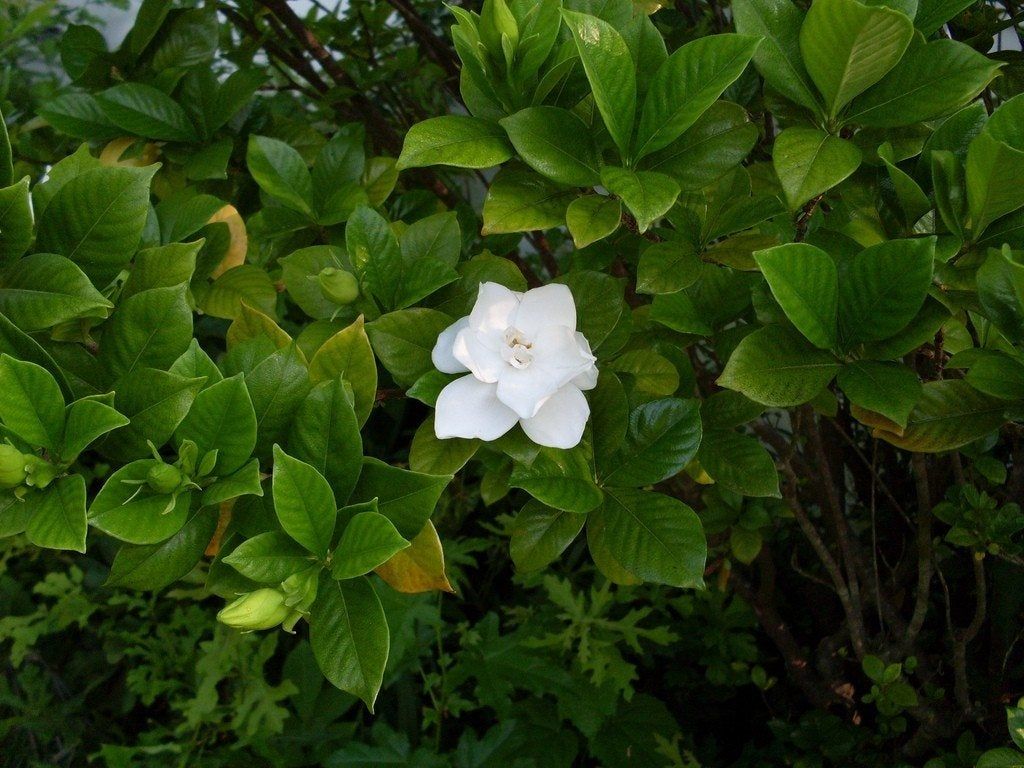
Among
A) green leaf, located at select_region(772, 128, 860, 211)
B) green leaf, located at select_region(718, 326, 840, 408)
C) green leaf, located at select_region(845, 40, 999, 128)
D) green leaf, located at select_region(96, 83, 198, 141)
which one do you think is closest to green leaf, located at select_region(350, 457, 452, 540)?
green leaf, located at select_region(718, 326, 840, 408)

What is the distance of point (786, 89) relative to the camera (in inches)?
25.2

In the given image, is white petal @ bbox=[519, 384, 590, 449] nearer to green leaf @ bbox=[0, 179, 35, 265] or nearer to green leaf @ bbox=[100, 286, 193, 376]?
green leaf @ bbox=[100, 286, 193, 376]

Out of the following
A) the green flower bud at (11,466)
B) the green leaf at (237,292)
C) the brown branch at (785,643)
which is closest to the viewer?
the green flower bud at (11,466)

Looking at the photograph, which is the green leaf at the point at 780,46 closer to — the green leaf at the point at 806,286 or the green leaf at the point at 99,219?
the green leaf at the point at 806,286

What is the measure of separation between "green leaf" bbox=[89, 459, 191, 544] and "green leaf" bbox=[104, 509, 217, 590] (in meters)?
0.02

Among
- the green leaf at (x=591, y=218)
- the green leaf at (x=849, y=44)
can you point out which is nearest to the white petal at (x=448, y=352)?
the green leaf at (x=591, y=218)

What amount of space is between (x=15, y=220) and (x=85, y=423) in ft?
0.55

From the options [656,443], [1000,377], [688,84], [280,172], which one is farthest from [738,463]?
[280,172]

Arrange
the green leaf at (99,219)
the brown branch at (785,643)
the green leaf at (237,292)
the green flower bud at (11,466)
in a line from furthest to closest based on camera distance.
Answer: the brown branch at (785,643) < the green leaf at (237,292) < the green leaf at (99,219) < the green flower bud at (11,466)

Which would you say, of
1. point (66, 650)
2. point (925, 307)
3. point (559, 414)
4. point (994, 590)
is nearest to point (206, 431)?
point (559, 414)

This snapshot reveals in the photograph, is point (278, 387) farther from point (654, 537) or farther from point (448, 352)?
point (654, 537)

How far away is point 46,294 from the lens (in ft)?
1.98

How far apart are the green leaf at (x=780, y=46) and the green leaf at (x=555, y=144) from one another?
0.46 feet

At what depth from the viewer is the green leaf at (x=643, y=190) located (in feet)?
1.87
